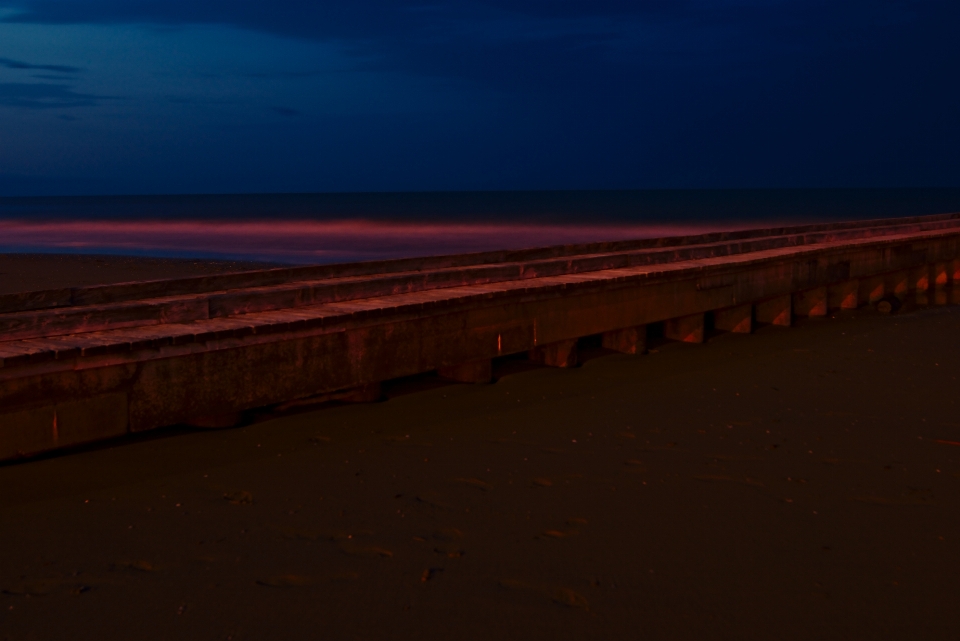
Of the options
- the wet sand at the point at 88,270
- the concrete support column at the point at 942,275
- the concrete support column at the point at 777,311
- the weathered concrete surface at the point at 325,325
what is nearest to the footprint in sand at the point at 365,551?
the weathered concrete surface at the point at 325,325

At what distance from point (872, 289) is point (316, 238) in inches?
1111

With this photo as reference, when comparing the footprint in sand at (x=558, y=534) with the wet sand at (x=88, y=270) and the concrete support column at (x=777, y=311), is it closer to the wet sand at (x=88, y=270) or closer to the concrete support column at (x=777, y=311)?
the concrete support column at (x=777, y=311)

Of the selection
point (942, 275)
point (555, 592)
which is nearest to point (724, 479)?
point (555, 592)

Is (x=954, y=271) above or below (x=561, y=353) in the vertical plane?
above

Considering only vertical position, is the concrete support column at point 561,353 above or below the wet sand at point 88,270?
below

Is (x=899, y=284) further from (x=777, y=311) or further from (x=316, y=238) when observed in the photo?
(x=316, y=238)

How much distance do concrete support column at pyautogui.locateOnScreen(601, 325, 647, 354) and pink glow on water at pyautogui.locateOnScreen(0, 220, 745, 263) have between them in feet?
51.7

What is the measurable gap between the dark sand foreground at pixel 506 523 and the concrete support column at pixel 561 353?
3.10 ft

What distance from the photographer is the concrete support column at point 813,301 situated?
12422 millimetres

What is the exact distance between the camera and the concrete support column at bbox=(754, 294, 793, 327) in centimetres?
1149

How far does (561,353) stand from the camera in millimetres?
8484

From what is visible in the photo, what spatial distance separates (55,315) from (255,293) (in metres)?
1.42

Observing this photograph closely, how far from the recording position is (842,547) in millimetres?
4594

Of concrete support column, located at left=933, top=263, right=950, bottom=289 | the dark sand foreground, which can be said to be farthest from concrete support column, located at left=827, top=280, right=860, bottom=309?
the dark sand foreground
